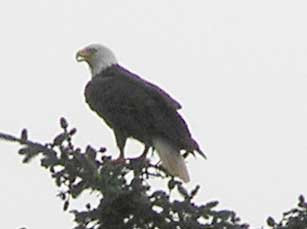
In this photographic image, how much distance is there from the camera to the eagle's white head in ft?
27.4

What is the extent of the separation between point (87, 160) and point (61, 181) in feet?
0.56

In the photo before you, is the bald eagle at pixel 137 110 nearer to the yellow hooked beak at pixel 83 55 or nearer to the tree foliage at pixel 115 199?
the yellow hooked beak at pixel 83 55

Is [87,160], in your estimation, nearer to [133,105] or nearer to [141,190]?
[141,190]

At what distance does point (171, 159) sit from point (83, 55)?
6.15 ft

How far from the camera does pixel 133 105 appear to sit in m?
7.73

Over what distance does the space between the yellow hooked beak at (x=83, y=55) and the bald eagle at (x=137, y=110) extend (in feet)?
0.05

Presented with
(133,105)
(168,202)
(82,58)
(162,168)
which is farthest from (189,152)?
(168,202)

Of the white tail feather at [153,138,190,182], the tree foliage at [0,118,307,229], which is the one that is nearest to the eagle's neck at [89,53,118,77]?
the white tail feather at [153,138,190,182]

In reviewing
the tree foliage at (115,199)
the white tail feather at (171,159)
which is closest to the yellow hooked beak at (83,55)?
the white tail feather at (171,159)

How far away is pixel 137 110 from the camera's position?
768cm

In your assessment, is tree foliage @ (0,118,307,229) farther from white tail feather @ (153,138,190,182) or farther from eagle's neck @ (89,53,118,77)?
eagle's neck @ (89,53,118,77)

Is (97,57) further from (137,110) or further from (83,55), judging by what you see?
(137,110)

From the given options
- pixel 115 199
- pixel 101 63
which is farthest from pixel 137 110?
pixel 115 199

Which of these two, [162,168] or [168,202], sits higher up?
[162,168]
